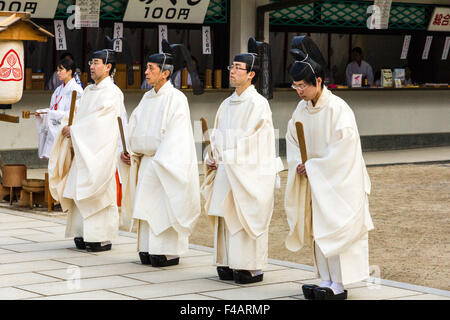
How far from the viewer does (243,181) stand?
22.0 feet

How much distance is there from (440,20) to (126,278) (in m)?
13.5

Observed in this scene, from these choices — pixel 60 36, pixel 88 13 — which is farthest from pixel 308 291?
pixel 60 36

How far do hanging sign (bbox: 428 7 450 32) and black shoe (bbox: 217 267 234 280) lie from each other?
12919mm

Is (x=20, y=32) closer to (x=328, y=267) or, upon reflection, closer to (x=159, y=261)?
(x=159, y=261)

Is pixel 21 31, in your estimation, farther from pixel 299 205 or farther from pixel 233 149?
pixel 299 205

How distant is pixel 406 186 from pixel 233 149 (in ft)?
20.9

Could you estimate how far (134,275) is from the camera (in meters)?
6.98

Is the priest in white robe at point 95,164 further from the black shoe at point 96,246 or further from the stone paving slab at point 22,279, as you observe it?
the stone paving slab at point 22,279

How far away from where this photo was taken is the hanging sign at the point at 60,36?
576 inches

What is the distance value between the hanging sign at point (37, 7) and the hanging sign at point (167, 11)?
1347 mm

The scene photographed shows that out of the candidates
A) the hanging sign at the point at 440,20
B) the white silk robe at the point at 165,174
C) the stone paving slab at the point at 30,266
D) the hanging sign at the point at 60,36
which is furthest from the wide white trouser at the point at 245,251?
the hanging sign at the point at 440,20

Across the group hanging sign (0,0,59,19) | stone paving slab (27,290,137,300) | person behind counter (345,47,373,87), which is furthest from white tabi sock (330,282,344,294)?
person behind counter (345,47,373,87)

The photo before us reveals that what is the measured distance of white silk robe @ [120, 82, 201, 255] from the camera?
23.8ft

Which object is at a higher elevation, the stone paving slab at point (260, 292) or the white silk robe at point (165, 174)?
the white silk robe at point (165, 174)
